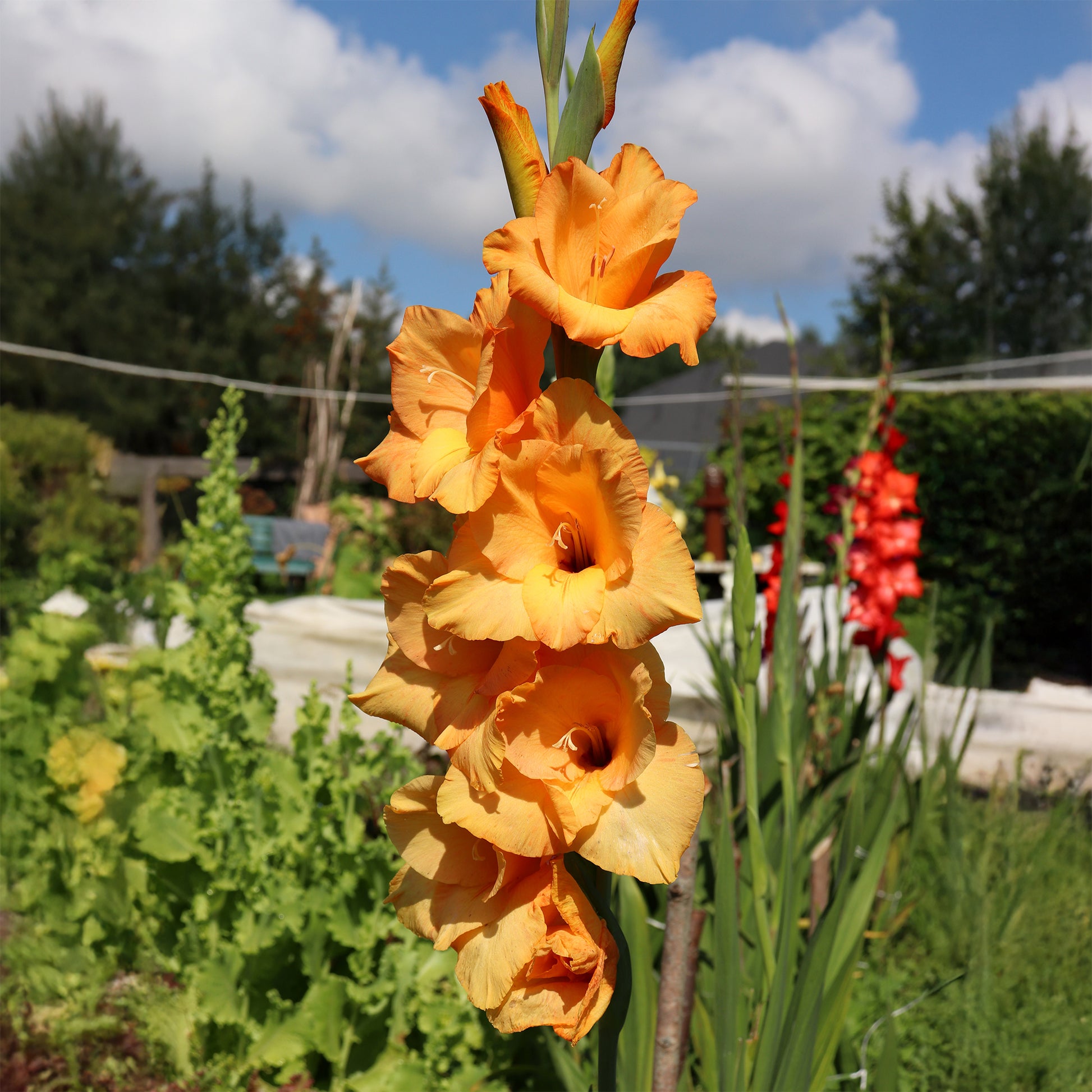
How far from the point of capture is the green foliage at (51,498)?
302 inches

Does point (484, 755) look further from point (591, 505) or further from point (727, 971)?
point (727, 971)

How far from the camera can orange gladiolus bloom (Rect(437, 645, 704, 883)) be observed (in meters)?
0.79

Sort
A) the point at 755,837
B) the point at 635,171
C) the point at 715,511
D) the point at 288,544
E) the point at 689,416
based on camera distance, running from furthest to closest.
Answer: the point at 689,416, the point at 288,544, the point at 715,511, the point at 755,837, the point at 635,171

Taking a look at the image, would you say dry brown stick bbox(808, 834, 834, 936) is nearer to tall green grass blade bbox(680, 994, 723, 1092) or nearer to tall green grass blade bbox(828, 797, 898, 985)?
tall green grass blade bbox(828, 797, 898, 985)

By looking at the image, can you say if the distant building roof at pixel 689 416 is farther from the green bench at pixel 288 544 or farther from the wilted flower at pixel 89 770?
the wilted flower at pixel 89 770

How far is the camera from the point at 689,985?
1.29 metres

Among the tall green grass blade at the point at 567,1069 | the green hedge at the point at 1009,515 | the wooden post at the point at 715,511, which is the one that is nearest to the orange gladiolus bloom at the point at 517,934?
the tall green grass blade at the point at 567,1069

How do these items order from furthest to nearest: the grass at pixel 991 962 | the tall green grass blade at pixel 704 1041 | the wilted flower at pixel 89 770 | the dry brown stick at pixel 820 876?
the wilted flower at pixel 89 770 → the grass at pixel 991 962 → the dry brown stick at pixel 820 876 → the tall green grass blade at pixel 704 1041

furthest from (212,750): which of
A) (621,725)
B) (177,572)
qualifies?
(177,572)

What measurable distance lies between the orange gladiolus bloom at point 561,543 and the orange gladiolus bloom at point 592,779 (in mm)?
58

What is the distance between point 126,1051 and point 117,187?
2281 centimetres

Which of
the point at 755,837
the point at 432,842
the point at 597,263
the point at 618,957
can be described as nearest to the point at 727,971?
the point at 755,837

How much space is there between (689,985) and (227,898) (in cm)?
124

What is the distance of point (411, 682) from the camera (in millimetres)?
946
